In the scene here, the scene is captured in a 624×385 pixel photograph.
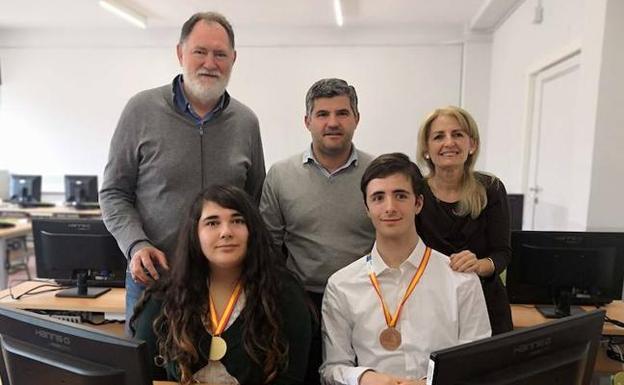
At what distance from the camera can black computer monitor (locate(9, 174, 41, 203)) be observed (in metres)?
6.07

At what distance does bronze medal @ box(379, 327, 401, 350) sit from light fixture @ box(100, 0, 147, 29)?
5.34 metres

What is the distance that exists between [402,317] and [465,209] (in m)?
0.59

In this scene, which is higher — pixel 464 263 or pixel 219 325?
pixel 464 263

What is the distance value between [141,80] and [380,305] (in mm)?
6643

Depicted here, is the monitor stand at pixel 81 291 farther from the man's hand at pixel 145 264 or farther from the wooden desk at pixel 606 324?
the wooden desk at pixel 606 324

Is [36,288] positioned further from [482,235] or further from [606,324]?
[606,324]

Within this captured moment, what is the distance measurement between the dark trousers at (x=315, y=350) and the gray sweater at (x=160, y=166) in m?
0.60

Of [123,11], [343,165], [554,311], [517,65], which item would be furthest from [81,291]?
[517,65]

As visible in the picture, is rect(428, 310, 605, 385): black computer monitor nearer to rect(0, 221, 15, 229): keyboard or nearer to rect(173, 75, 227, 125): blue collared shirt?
rect(173, 75, 227, 125): blue collared shirt

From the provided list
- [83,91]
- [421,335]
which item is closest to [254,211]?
[421,335]

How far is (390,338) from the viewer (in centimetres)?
144

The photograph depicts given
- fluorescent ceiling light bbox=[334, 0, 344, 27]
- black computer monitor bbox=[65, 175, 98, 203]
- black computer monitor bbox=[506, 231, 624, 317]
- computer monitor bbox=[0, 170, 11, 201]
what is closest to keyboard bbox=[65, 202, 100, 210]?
black computer monitor bbox=[65, 175, 98, 203]

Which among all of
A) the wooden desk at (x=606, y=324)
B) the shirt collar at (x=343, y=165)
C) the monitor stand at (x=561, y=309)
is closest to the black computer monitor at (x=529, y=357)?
the shirt collar at (x=343, y=165)

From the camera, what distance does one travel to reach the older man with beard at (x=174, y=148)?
5.87 ft
